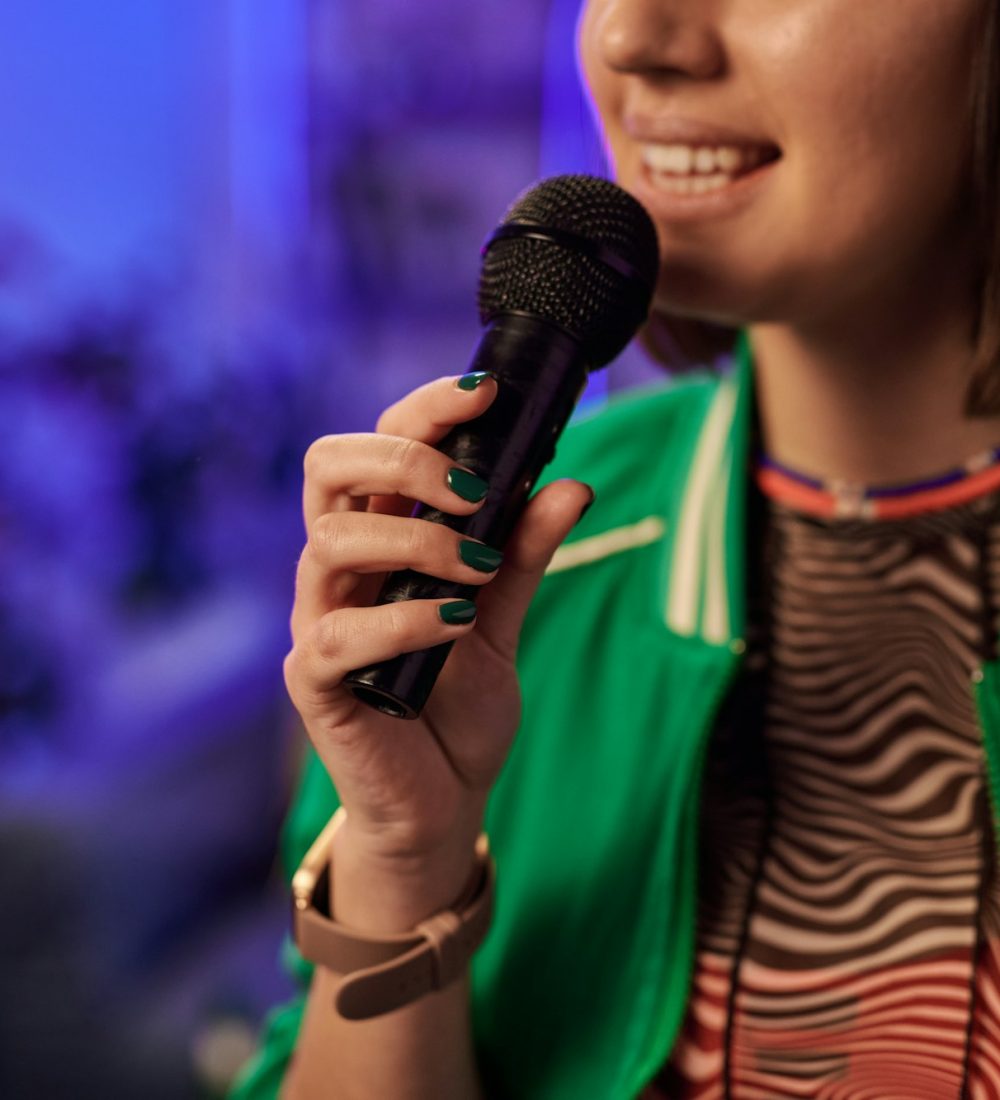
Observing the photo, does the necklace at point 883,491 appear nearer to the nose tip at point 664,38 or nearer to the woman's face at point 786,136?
the woman's face at point 786,136

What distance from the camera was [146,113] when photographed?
2193mm

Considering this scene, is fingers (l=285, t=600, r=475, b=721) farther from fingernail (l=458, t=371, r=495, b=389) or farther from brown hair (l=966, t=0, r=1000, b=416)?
brown hair (l=966, t=0, r=1000, b=416)

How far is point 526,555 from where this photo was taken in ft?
2.81

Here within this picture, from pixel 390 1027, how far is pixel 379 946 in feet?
0.32

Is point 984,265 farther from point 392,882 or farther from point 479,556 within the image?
point 392,882

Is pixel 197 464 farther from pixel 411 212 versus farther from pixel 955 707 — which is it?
pixel 955 707

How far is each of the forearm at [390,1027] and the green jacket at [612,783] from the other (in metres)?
0.10

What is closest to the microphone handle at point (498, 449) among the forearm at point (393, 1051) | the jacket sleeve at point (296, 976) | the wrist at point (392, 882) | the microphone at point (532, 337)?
the microphone at point (532, 337)

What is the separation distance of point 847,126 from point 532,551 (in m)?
Answer: 0.40

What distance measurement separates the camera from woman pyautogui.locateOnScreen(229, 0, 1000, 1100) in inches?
35.9

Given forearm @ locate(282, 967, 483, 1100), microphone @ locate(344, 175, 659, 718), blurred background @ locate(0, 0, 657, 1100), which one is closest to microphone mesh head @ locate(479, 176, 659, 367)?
microphone @ locate(344, 175, 659, 718)

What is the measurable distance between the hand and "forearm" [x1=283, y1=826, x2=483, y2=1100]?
0.06ft

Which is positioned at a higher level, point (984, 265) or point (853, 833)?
point (984, 265)

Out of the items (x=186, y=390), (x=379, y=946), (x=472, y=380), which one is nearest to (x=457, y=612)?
(x=472, y=380)
